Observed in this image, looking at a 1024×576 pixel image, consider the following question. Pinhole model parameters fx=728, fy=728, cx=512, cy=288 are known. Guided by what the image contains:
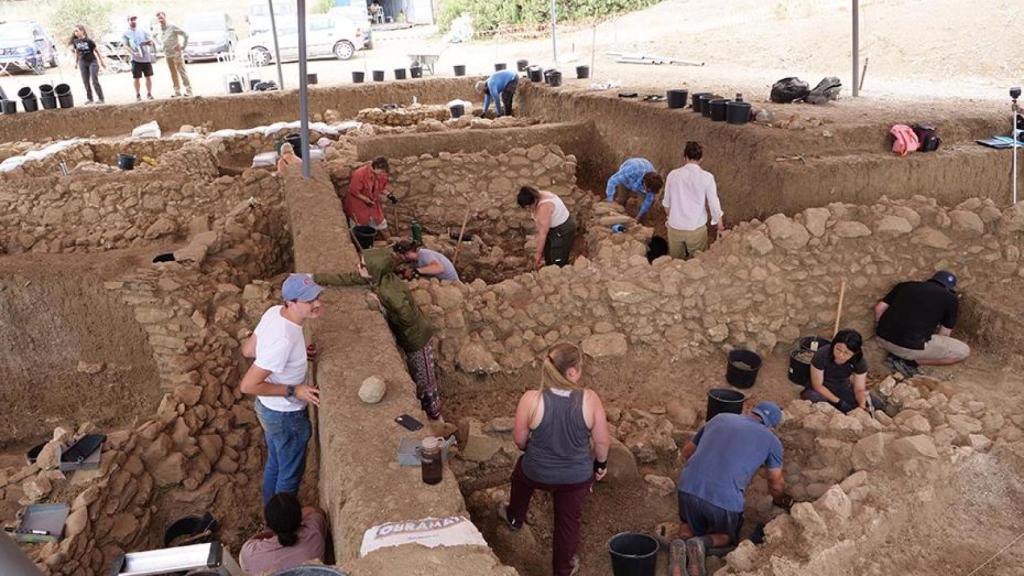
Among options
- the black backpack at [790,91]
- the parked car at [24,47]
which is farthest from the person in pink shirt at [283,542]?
the parked car at [24,47]

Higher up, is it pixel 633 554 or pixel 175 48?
pixel 175 48

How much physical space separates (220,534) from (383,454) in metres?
2.47

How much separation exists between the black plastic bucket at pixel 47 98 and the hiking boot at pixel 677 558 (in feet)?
41.0

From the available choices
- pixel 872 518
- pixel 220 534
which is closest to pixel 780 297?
pixel 872 518

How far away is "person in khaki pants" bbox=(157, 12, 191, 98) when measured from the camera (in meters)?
13.0

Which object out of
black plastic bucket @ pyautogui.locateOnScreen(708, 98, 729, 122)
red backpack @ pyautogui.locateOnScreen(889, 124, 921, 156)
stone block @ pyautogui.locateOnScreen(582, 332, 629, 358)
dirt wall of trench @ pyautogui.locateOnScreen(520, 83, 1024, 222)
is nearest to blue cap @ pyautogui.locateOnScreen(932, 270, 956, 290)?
dirt wall of trench @ pyautogui.locateOnScreen(520, 83, 1024, 222)

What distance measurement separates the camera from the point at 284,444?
4.37 meters

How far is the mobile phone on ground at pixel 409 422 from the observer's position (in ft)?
11.9

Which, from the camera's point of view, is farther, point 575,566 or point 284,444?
point 284,444

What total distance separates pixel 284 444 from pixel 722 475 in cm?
254

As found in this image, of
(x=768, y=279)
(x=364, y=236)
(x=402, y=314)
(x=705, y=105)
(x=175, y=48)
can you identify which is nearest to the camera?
(x=402, y=314)

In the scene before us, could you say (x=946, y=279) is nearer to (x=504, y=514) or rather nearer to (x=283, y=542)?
(x=504, y=514)

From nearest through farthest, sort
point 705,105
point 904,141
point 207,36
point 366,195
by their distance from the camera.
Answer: point 904,141 → point 366,195 → point 705,105 → point 207,36

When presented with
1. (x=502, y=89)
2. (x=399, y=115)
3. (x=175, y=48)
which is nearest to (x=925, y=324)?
(x=502, y=89)
